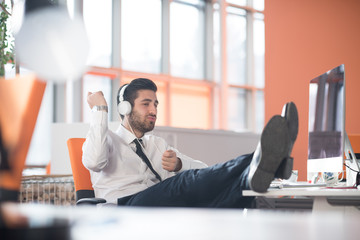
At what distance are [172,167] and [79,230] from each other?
1.86 metres

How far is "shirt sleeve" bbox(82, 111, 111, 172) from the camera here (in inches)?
82.7

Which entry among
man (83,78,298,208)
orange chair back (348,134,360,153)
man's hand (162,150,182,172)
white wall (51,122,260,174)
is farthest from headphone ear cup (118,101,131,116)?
orange chair back (348,134,360,153)

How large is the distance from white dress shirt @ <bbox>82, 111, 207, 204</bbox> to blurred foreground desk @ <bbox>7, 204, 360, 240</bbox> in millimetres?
1760

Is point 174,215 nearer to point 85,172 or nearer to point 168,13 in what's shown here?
point 85,172

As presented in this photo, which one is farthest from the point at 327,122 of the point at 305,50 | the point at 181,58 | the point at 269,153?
the point at 181,58

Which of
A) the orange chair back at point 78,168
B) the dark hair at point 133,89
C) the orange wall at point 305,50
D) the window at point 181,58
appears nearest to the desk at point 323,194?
the orange chair back at point 78,168

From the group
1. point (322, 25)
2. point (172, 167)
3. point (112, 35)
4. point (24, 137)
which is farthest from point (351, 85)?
point (24, 137)

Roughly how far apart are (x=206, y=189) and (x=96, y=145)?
58 centimetres

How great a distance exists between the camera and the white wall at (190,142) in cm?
354

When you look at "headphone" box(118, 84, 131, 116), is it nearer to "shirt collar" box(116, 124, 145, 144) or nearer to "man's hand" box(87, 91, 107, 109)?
"shirt collar" box(116, 124, 145, 144)

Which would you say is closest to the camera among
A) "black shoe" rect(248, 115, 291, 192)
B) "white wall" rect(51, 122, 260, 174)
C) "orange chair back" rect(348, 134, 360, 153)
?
"black shoe" rect(248, 115, 291, 192)

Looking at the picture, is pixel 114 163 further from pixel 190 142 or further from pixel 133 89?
pixel 190 142

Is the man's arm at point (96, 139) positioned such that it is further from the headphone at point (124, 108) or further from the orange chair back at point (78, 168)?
the headphone at point (124, 108)

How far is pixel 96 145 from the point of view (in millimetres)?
2117
